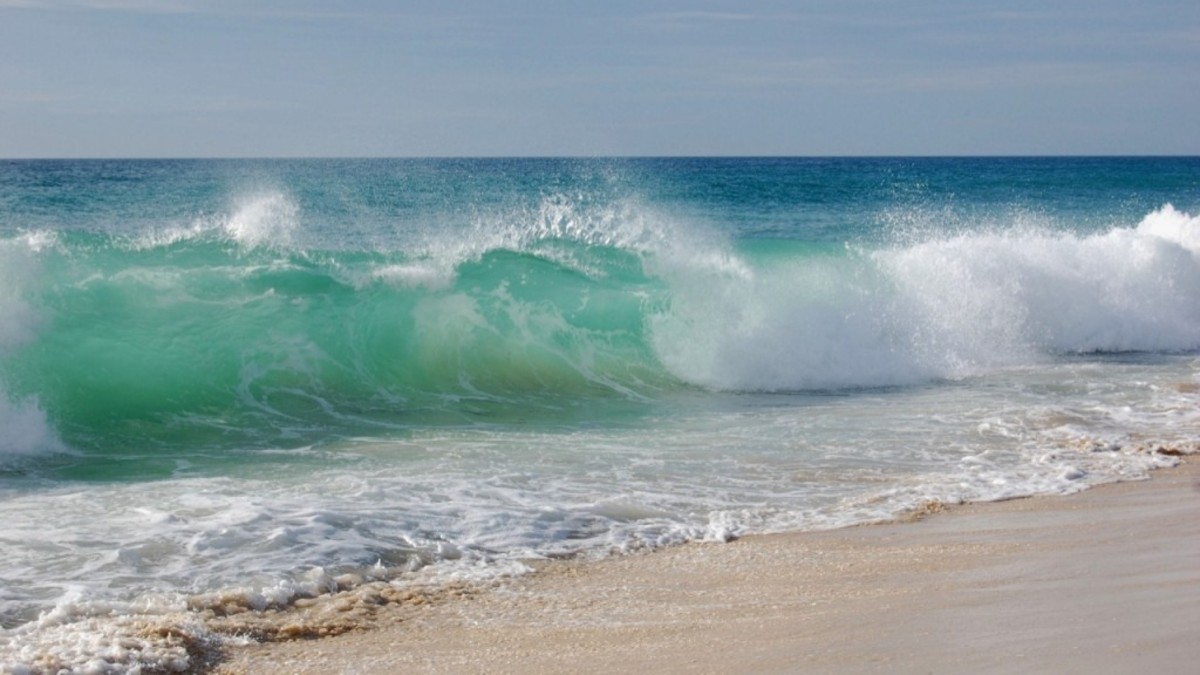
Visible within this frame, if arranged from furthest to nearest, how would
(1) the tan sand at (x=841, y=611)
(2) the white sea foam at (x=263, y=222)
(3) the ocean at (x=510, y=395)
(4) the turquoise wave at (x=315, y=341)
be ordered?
(2) the white sea foam at (x=263, y=222) → (4) the turquoise wave at (x=315, y=341) → (3) the ocean at (x=510, y=395) → (1) the tan sand at (x=841, y=611)

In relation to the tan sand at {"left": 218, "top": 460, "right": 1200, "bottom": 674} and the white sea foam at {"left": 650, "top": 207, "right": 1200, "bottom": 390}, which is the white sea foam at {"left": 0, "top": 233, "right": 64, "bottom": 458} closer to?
the tan sand at {"left": 218, "top": 460, "right": 1200, "bottom": 674}

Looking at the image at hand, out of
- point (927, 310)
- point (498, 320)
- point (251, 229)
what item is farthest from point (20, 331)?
point (927, 310)

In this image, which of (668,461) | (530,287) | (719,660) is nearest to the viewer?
(719,660)

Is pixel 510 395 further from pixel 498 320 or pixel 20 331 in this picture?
pixel 20 331

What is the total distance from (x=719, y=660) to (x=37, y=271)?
30.2ft

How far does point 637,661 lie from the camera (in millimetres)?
4473

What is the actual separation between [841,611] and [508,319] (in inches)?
336

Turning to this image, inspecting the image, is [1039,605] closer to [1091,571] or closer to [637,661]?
[1091,571]

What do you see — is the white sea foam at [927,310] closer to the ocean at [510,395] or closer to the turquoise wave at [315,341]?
the ocean at [510,395]

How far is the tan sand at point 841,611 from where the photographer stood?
4.44m

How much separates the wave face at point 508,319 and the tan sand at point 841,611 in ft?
13.7

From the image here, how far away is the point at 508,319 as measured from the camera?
43.3 ft

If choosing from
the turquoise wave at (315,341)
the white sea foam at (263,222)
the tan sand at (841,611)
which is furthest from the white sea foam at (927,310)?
the tan sand at (841,611)

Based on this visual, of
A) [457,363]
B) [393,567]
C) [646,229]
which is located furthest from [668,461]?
[646,229]
